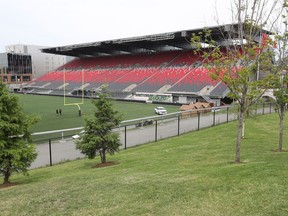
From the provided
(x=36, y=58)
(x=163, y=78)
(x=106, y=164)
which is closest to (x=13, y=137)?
(x=106, y=164)

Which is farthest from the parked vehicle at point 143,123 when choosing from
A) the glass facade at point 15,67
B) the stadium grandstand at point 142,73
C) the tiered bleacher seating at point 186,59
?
the glass facade at point 15,67

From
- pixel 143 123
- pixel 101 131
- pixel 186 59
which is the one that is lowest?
pixel 143 123

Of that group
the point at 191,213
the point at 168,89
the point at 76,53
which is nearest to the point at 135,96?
the point at 168,89

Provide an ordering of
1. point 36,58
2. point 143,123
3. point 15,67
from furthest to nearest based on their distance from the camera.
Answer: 1. point 36,58
2. point 15,67
3. point 143,123

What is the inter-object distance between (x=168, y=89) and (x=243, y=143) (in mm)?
38636

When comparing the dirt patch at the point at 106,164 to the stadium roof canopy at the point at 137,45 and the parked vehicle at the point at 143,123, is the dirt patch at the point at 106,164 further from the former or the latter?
the stadium roof canopy at the point at 137,45

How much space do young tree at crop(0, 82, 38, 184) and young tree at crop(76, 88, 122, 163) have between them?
2.38 metres

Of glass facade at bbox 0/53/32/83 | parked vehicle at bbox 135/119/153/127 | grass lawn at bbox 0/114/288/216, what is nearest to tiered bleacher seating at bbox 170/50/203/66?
parked vehicle at bbox 135/119/153/127

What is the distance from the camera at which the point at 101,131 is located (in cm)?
1123

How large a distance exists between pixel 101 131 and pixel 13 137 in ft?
10.9

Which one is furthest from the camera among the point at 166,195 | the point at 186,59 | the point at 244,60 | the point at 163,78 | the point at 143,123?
the point at 186,59

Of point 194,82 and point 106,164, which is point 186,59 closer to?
point 194,82

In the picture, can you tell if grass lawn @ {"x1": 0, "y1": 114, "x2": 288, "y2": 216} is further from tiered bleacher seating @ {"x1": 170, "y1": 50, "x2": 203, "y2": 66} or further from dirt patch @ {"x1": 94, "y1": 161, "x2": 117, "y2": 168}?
tiered bleacher seating @ {"x1": 170, "y1": 50, "x2": 203, "y2": 66}

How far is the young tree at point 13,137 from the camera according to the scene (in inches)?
328
